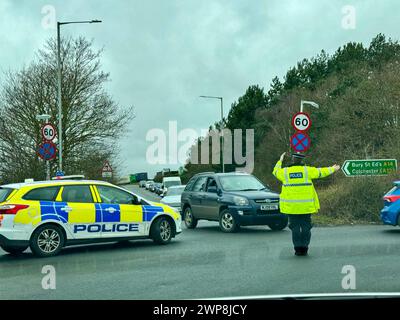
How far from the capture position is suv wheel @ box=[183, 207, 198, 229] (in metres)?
18.1

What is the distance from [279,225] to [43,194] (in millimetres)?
6740

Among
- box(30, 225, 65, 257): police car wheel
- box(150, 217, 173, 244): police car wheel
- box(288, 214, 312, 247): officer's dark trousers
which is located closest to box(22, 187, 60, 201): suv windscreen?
box(30, 225, 65, 257): police car wheel

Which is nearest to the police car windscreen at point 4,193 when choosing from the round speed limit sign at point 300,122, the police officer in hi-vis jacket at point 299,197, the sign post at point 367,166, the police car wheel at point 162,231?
the police car wheel at point 162,231

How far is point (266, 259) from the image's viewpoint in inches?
412

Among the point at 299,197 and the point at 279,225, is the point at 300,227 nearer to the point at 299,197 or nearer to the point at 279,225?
the point at 299,197

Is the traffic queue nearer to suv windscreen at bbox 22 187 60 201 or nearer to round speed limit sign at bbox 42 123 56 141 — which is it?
suv windscreen at bbox 22 187 60 201

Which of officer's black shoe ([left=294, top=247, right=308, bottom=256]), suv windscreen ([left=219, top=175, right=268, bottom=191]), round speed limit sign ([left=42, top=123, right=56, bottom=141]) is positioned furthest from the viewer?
round speed limit sign ([left=42, top=123, right=56, bottom=141])

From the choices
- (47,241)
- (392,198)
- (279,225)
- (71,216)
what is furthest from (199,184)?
(47,241)

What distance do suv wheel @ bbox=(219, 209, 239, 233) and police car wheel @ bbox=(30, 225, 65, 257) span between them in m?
5.22

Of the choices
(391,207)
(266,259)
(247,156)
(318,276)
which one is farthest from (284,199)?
(247,156)

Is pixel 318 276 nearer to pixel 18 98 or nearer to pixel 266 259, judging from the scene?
pixel 266 259

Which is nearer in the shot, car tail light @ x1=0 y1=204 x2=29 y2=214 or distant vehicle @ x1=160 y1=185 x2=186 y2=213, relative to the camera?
car tail light @ x1=0 y1=204 x2=29 y2=214

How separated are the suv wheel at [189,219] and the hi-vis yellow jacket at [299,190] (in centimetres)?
759

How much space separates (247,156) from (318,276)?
191 ft
